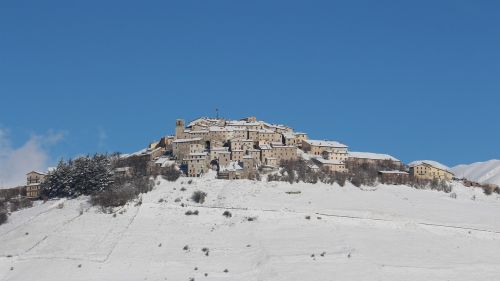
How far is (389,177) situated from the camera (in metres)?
124

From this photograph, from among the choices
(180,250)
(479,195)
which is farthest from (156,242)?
(479,195)

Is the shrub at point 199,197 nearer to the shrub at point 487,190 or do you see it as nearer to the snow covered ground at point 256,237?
the snow covered ground at point 256,237

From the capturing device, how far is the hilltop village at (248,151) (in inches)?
4594

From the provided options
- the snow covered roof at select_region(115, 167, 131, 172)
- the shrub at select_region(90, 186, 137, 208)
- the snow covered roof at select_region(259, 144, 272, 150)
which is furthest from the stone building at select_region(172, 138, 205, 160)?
the shrub at select_region(90, 186, 137, 208)

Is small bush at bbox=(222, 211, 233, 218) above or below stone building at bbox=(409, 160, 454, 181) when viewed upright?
below

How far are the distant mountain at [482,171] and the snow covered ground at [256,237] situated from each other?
218 feet

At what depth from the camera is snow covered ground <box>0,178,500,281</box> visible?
7506cm

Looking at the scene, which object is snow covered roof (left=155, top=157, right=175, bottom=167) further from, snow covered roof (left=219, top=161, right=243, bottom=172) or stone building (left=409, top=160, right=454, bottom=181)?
stone building (left=409, top=160, right=454, bottom=181)

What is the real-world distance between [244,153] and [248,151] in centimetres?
100

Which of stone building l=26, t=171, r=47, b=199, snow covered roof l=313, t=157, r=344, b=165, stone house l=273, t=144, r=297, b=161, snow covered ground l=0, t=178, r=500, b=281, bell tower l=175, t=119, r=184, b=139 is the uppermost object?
bell tower l=175, t=119, r=184, b=139

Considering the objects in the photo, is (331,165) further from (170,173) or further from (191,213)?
(191,213)

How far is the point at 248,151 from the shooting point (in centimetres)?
12188

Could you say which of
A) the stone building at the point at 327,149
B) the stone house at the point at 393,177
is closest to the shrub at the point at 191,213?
the stone house at the point at 393,177

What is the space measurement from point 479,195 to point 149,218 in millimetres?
54653
